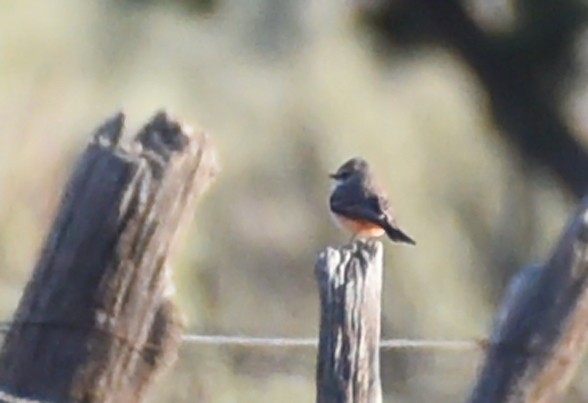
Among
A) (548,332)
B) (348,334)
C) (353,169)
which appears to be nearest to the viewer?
(348,334)

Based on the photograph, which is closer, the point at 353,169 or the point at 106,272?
the point at 106,272

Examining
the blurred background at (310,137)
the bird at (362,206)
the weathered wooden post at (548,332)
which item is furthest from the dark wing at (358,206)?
the blurred background at (310,137)

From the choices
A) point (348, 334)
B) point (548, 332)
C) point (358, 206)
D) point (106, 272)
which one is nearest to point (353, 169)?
point (358, 206)

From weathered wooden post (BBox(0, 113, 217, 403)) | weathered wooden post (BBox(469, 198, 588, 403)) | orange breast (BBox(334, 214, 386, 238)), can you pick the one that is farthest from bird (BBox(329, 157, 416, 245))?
weathered wooden post (BBox(0, 113, 217, 403))

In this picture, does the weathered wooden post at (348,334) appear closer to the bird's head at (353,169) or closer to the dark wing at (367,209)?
the dark wing at (367,209)

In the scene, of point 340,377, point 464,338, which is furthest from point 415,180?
point 340,377

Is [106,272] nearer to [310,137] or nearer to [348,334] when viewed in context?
[348,334]

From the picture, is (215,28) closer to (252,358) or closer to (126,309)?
(252,358)
